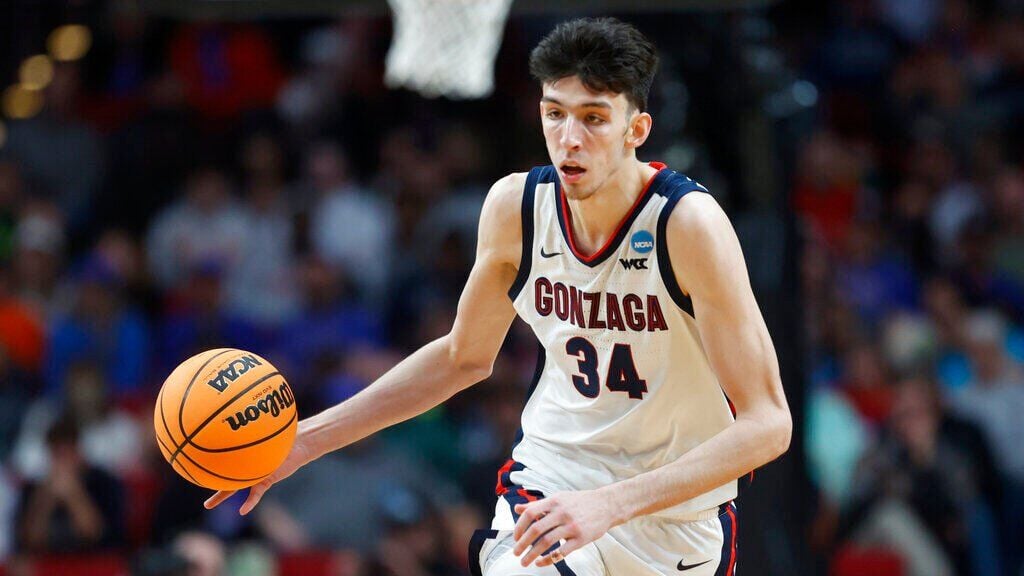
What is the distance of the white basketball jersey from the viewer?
4160 millimetres

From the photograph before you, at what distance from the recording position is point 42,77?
11086mm

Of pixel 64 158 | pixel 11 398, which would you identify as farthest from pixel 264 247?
pixel 11 398

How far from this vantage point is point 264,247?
1032 centimetres

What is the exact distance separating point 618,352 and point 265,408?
111cm

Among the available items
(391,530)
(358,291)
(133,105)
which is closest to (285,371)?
(358,291)

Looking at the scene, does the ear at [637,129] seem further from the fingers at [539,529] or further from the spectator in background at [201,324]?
the spectator in background at [201,324]

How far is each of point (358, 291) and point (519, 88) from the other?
223 centimetres

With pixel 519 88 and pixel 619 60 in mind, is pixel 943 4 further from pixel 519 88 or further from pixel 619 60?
pixel 619 60

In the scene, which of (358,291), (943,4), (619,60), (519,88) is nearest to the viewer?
(619,60)

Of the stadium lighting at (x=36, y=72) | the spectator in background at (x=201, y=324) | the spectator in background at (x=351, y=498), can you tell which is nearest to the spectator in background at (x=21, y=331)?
the spectator in background at (x=201, y=324)

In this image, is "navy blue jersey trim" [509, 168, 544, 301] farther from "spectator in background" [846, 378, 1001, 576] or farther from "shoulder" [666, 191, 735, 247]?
"spectator in background" [846, 378, 1001, 576]

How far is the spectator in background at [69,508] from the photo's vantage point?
844 centimetres

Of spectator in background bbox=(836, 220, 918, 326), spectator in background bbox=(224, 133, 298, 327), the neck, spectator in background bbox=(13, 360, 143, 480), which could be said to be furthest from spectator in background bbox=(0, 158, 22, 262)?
the neck

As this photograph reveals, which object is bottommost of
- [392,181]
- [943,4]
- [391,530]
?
[391,530]
